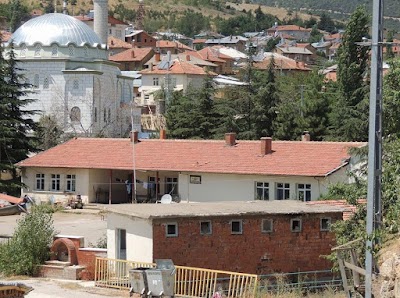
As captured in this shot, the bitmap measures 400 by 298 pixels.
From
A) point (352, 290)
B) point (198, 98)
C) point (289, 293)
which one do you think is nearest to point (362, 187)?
point (289, 293)

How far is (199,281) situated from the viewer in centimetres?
2466

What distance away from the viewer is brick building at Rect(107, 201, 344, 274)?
26.0 metres

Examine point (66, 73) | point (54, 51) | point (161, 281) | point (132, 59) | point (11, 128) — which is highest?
point (132, 59)

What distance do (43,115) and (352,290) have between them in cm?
5391

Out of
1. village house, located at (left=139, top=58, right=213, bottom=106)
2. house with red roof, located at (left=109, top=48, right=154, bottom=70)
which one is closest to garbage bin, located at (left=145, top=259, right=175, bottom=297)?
village house, located at (left=139, top=58, right=213, bottom=106)

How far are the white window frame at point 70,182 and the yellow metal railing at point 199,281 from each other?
2103 cm

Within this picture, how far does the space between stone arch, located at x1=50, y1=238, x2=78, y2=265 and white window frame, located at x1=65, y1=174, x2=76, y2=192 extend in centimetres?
1804

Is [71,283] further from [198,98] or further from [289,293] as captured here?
[198,98]

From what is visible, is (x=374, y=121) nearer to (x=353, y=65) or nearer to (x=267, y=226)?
(x=267, y=226)

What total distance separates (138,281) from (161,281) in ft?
2.74

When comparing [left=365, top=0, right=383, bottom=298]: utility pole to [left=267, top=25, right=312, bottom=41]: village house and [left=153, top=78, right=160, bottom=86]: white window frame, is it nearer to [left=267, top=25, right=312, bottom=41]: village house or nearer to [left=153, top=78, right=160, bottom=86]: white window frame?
Answer: [left=153, top=78, right=160, bottom=86]: white window frame

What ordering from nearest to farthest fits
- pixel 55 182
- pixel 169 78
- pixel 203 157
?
pixel 203 157 → pixel 55 182 → pixel 169 78

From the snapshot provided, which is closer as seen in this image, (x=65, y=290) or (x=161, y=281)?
(x=161, y=281)

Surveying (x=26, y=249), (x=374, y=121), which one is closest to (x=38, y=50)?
(x=26, y=249)
